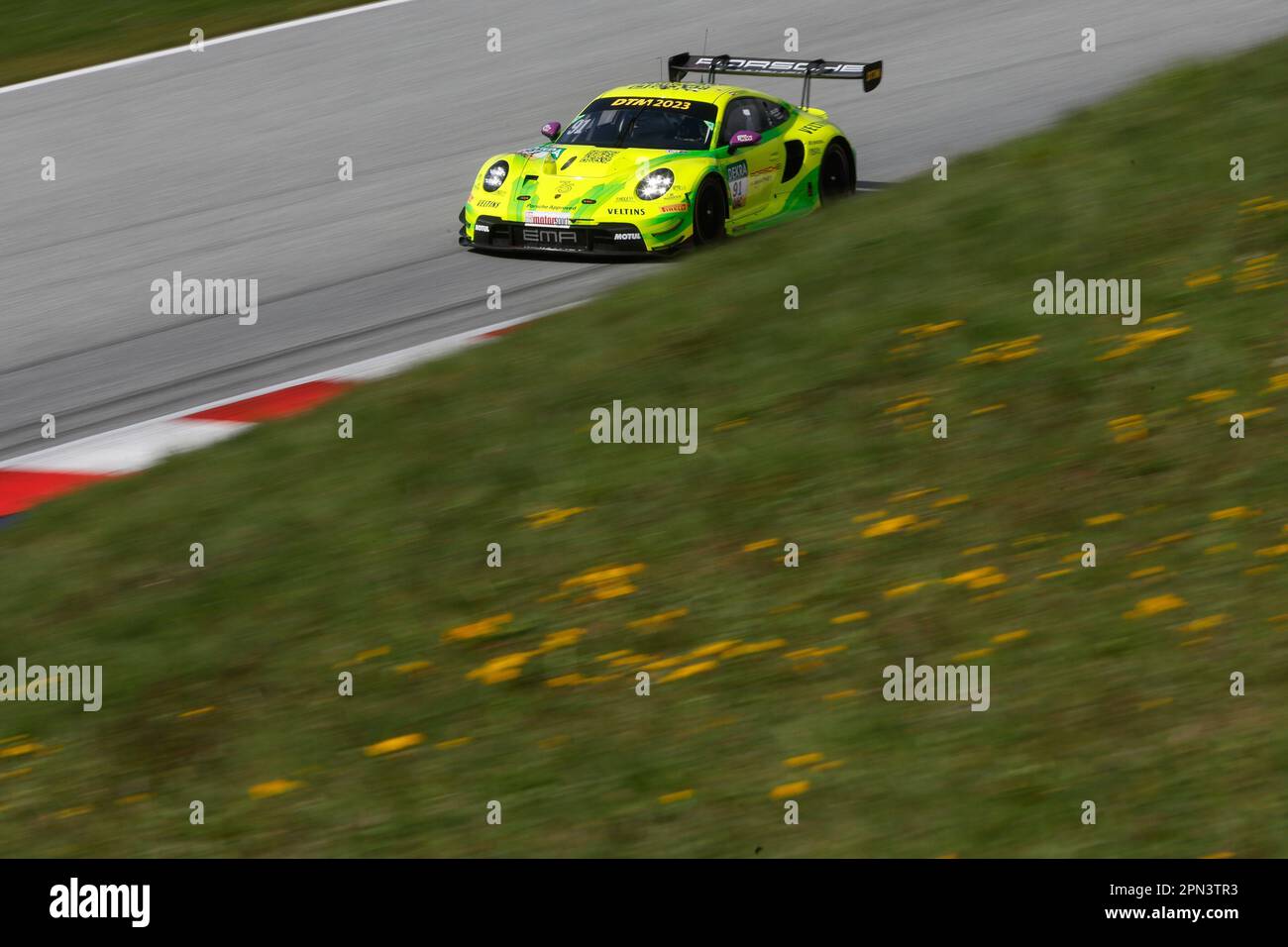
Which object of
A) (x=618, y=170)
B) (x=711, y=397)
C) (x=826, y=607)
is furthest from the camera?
(x=618, y=170)

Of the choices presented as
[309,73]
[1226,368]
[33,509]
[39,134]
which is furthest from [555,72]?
[1226,368]

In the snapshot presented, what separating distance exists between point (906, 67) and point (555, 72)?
12.6 ft

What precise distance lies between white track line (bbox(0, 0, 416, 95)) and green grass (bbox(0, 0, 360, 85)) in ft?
0.47

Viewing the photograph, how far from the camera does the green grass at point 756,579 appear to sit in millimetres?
5176

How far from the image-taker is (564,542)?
6617 millimetres

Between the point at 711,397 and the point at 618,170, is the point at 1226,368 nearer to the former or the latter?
the point at 711,397

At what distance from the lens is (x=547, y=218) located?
12758 millimetres

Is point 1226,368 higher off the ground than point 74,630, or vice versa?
point 1226,368

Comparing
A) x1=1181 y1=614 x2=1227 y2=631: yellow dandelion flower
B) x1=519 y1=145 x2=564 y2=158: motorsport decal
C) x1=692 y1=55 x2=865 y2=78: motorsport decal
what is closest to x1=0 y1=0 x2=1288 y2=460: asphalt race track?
x1=519 y1=145 x2=564 y2=158: motorsport decal

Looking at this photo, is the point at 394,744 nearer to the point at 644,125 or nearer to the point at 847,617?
the point at 847,617

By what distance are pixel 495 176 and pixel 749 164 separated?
1920mm

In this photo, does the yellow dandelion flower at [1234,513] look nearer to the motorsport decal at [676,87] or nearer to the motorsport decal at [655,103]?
the motorsport decal at [655,103]

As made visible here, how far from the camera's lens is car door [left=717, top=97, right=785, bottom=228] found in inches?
517

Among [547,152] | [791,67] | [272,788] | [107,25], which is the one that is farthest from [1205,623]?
[107,25]
